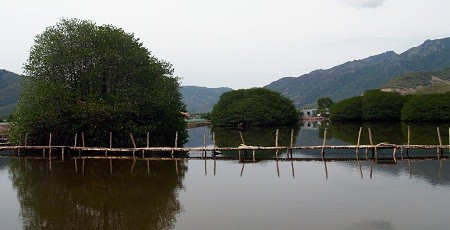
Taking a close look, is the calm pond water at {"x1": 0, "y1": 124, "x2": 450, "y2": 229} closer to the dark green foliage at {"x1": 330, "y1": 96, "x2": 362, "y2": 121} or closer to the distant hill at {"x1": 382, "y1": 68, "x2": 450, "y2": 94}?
the dark green foliage at {"x1": 330, "y1": 96, "x2": 362, "y2": 121}

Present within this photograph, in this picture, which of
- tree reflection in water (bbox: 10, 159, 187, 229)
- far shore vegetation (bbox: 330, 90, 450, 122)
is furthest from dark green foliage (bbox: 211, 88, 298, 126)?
tree reflection in water (bbox: 10, 159, 187, 229)

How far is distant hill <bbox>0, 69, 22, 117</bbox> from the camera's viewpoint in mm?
148188

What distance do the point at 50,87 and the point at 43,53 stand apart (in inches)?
165

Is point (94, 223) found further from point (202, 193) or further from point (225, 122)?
point (225, 122)

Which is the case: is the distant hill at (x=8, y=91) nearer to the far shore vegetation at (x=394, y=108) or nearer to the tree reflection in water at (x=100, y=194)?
the far shore vegetation at (x=394, y=108)

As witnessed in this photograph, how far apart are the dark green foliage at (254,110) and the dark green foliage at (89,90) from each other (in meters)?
46.6

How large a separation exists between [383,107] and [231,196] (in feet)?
243

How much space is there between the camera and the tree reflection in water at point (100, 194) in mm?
15570

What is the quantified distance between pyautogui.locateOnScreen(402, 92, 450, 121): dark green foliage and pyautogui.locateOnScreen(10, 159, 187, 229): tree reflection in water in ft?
194

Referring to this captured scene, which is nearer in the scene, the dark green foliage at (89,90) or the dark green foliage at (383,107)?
the dark green foliage at (89,90)

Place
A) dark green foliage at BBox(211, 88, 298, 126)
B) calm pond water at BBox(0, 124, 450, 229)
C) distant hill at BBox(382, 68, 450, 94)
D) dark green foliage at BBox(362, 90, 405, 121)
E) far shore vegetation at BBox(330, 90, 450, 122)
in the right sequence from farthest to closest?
1. distant hill at BBox(382, 68, 450, 94)
2. dark green foliage at BBox(362, 90, 405, 121)
3. dark green foliage at BBox(211, 88, 298, 126)
4. far shore vegetation at BBox(330, 90, 450, 122)
5. calm pond water at BBox(0, 124, 450, 229)

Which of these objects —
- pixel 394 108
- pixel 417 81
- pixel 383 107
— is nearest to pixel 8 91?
pixel 383 107

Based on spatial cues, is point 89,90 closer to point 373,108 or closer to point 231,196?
point 231,196

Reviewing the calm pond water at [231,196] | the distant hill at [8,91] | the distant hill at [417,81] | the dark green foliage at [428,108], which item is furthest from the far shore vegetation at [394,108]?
the distant hill at [8,91]
